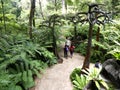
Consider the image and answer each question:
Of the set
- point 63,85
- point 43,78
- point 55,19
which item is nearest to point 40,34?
point 55,19

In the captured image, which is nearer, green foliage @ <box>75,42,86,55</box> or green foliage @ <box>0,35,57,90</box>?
green foliage @ <box>0,35,57,90</box>

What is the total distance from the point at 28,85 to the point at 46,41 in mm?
5667

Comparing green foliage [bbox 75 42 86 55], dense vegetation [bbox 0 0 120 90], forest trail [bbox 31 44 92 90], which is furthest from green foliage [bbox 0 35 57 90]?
green foliage [bbox 75 42 86 55]

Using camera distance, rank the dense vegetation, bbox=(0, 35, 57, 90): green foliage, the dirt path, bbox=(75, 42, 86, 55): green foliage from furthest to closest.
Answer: bbox=(75, 42, 86, 55): green foliage → the dirt path → the dense vegetation → bbox=(0, 35, 57, 90): green foliage

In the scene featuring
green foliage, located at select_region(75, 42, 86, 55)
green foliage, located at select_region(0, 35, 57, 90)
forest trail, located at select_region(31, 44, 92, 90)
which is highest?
green foliage, located at select_region(0, 35, 57, 90)

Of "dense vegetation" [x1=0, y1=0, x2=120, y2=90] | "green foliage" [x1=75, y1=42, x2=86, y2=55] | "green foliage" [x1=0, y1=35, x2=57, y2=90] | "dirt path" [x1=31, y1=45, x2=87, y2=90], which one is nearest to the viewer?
"green foliage" [x1=0, y1=35, x2=57, y2=90]

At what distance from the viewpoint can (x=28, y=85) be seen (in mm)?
9344

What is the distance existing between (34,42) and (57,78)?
3605 millimetres

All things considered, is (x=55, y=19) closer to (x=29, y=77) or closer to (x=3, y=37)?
(x=3, y=37)

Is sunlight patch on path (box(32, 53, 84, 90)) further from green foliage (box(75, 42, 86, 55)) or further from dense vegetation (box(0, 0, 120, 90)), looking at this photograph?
green foliage (box(75, 42, 86, 55))

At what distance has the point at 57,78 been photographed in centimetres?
1110

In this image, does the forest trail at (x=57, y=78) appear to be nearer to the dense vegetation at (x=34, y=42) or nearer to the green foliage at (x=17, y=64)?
the dense vegetation at (x=34, y=42)

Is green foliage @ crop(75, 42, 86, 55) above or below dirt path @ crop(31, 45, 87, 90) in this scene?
above

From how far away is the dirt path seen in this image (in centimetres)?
1007
